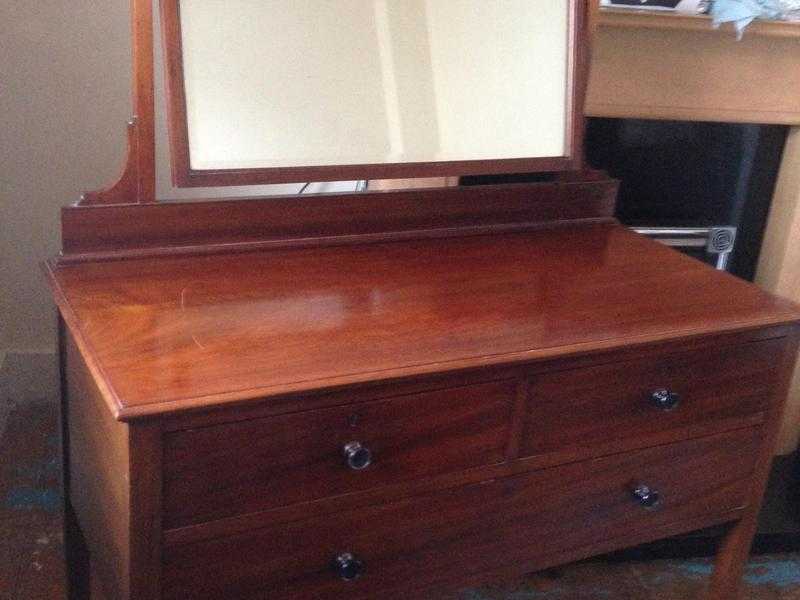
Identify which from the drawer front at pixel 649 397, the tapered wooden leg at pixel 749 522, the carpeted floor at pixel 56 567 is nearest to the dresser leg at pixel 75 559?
the carpeted floor at pixel 56 567

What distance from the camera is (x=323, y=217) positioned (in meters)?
1.24

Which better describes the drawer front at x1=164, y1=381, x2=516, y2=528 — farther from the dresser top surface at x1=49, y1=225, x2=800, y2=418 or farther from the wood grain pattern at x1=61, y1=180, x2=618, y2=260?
the wood grain pattern at x1=61, y1=180, x2=618, y2=260

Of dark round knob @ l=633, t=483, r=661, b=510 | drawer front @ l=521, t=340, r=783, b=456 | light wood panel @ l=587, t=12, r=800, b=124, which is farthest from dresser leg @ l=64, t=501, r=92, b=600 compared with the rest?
light wood panel @ l=587, t=12, r=800, b=124

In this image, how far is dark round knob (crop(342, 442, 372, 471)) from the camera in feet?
3.09

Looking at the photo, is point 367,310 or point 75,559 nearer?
point 367,310

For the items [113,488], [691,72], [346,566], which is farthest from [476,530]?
[691,72]

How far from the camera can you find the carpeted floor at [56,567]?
1.58 meters

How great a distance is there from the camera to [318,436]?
93cm

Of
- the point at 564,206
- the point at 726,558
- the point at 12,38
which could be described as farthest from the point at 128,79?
the point at 726,558

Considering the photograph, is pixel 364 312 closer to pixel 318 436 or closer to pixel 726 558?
pixel 318 436

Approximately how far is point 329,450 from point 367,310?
0.18 m

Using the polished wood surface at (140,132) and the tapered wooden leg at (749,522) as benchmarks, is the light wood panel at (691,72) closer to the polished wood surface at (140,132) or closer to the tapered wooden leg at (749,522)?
the tapered wooden leg at (749,522)

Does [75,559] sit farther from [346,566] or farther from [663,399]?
[663,399]

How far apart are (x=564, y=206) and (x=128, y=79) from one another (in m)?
0.90
